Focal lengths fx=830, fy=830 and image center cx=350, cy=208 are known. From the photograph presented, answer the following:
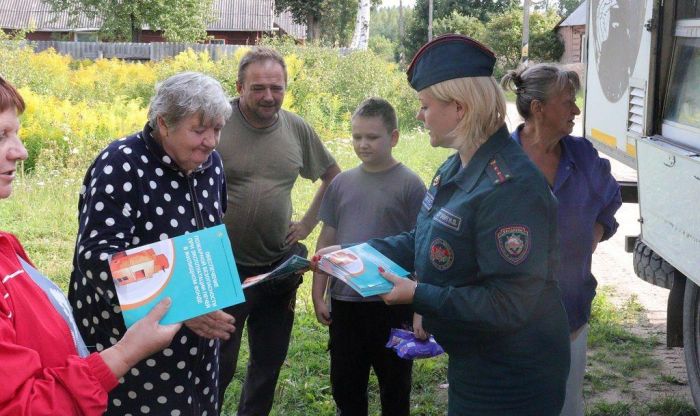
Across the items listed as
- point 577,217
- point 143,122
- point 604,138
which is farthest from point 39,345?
point 143,122

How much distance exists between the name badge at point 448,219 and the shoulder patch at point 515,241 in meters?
0.15

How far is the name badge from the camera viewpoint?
8.20 feet

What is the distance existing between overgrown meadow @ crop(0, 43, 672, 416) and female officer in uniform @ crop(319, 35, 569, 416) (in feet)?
7.92

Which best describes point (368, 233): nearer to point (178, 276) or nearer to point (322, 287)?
point (322, 287)

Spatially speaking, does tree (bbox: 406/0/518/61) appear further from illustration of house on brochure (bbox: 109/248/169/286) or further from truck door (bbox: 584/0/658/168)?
illustration of house on brochure (bbox: 109/248/169/286)

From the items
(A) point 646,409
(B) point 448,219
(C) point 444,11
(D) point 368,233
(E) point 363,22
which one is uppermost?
(C) point 444,11

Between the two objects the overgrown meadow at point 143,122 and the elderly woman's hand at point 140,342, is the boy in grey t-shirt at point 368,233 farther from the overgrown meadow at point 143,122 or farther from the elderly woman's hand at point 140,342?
the elderly woman's hand at point 140,342

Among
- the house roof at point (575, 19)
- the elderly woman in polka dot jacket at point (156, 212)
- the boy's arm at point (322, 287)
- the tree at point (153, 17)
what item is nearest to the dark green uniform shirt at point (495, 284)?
the elderly woman in polka dot jacket at point (156, 212)

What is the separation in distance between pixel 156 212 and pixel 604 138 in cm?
366

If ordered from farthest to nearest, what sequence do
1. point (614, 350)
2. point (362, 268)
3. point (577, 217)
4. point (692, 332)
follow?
1. point (614, 350)
2. point (692, 332)
3. point (577, 217)
4. point (362, 268)

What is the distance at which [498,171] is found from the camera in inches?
97.4

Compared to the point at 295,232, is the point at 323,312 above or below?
below

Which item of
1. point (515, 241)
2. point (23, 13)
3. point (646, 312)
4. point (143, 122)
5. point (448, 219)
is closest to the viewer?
point (515, 241)

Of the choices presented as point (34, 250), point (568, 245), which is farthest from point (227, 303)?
point (34, 250)
